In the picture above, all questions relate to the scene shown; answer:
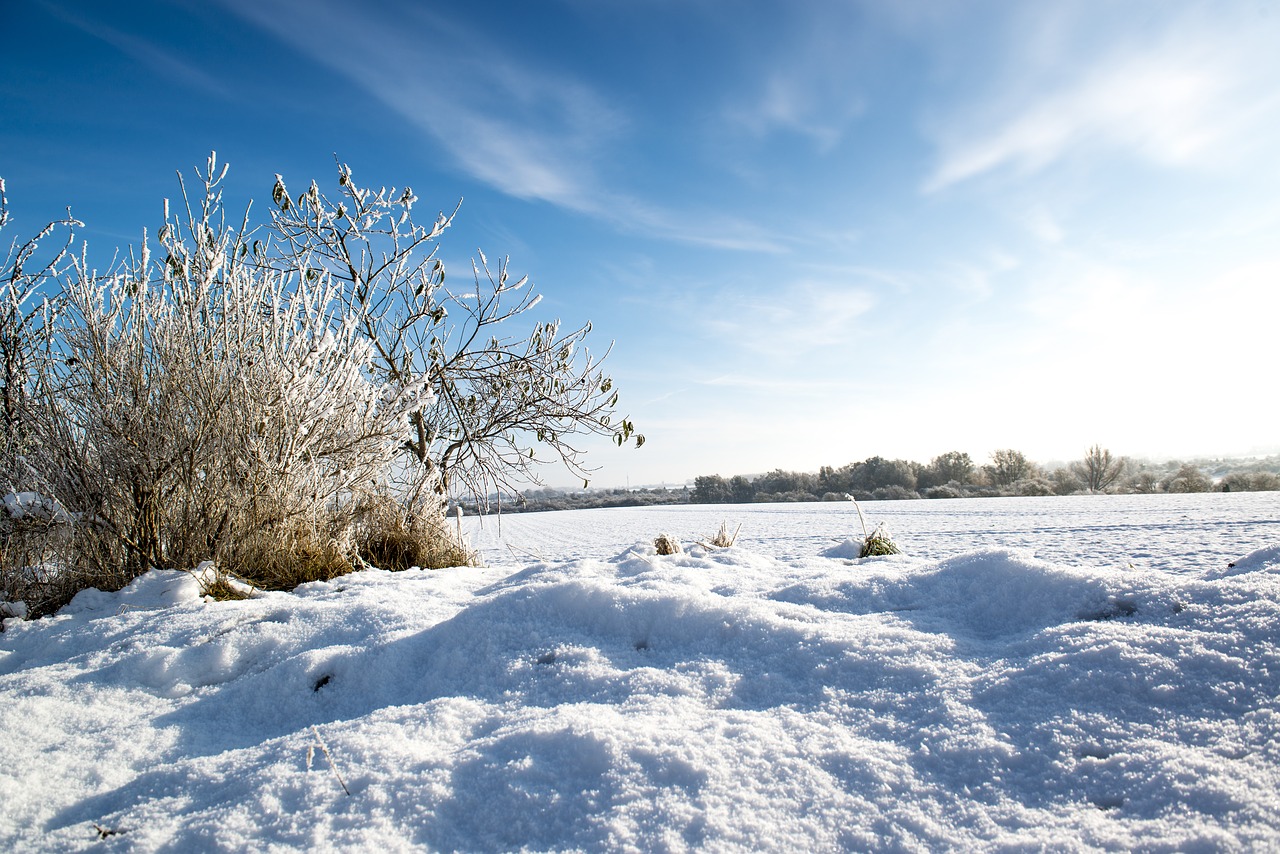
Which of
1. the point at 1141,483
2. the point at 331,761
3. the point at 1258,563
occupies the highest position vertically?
the point at 1258,563

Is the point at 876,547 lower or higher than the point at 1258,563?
lower

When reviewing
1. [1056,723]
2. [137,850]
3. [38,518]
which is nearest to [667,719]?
[1056,723]

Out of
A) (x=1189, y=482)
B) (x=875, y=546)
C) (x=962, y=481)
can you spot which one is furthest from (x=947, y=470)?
(x=875, y=546)

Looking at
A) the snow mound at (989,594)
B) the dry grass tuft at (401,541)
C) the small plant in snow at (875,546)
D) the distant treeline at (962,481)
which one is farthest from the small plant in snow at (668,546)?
the distant treeline at (962,481)

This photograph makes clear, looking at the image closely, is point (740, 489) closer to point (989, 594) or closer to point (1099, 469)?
point (1099, 469)

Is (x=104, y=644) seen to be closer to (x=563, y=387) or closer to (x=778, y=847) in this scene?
(x=778, y=847)

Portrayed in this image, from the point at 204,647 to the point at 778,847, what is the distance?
79.4 inches

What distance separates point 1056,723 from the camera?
1153mm

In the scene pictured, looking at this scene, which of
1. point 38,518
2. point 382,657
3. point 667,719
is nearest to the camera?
point 667,719

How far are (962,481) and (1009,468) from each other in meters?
1.53

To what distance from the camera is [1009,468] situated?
20.8m

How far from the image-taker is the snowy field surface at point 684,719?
0.98 meters

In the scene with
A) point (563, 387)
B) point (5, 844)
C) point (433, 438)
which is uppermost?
point (563, 387)

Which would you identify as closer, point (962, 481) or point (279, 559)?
point (279, 559)
